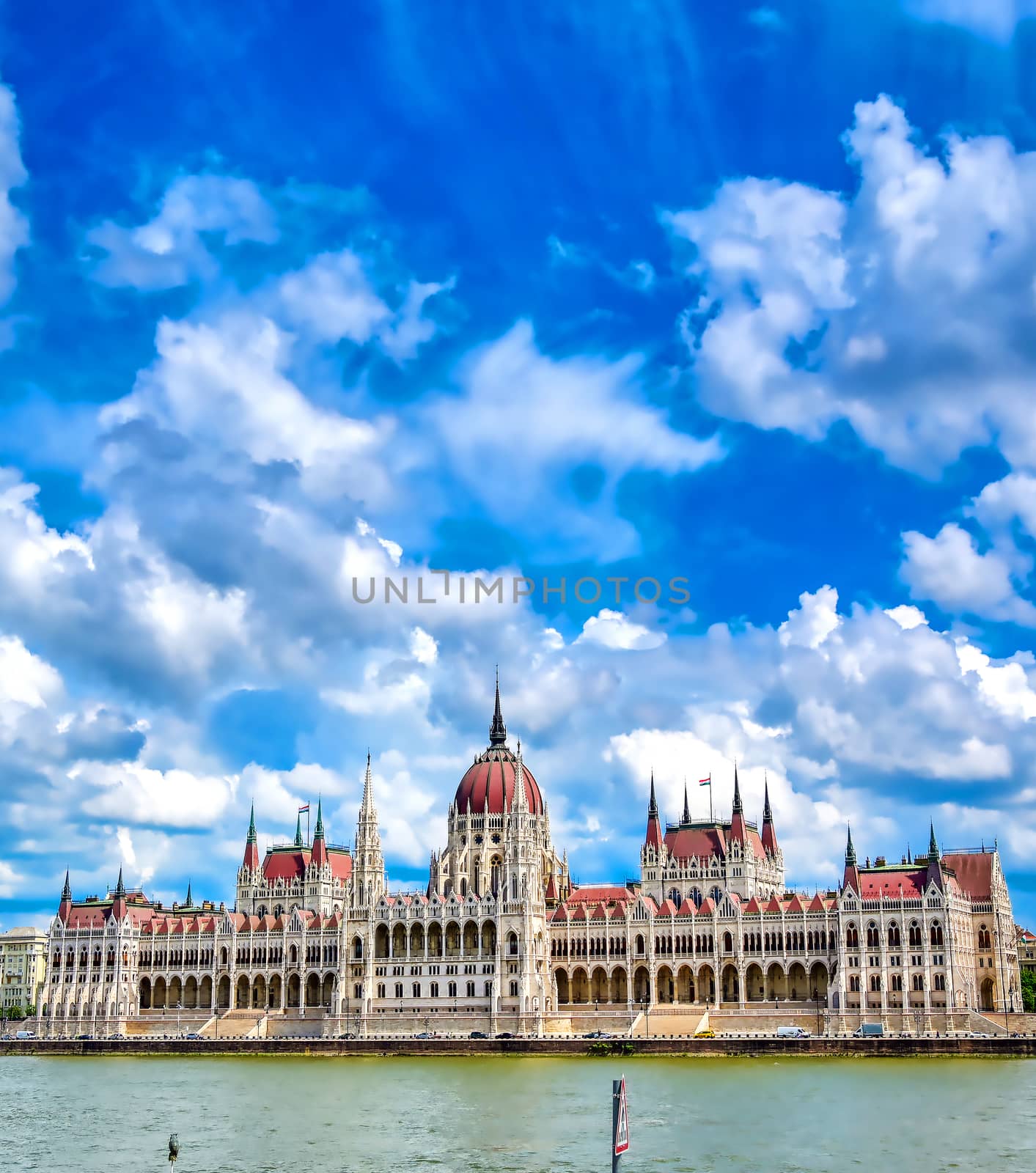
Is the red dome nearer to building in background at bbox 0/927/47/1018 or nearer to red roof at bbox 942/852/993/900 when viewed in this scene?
red roof at bbox 942/852/993/900

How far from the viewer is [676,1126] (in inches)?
2598

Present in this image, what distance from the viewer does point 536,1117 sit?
7069 cm

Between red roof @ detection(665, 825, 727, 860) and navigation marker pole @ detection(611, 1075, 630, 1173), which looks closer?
navigation marker pole @ detection(611, 1075, 630, 1173)

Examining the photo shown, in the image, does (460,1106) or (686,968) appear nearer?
(460,1106)

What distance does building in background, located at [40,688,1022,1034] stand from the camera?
12006 centimetres

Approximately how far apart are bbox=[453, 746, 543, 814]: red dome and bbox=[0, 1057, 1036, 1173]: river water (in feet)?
162

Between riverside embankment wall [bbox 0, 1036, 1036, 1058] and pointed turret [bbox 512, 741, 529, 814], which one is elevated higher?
pointed turret [bbox 512, 741, 529, 814]

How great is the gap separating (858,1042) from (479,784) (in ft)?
185

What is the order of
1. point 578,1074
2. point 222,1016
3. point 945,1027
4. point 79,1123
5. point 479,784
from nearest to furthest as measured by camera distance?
1. point 79,1123
2. point 578,1074
3. point 945,1027
4. point 222,1016
5. point 479,784

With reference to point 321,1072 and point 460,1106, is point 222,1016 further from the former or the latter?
point 460,1106

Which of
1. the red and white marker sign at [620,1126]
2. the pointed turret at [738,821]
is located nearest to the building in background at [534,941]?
the pointed turret at [738,821]

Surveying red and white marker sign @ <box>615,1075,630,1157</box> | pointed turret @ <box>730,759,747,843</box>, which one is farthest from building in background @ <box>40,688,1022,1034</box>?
red and white marker sign @ <box>615,1075,630,1157</box>

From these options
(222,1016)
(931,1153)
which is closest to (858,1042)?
(931,1153)

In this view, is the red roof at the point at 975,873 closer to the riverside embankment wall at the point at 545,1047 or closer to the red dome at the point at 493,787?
the riverside embankment wall at the point at 545,1047
